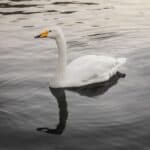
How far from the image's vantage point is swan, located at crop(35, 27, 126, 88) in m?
11.5

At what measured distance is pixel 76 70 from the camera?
11547 millimetres

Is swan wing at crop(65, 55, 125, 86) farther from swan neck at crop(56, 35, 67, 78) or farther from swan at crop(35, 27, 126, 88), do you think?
swan neck at crop(56, 35, 67, 78)

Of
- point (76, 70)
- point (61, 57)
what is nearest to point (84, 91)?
point (76, 70)

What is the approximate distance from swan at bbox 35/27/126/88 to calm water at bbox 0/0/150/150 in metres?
0.20

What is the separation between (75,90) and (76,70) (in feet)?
1.70

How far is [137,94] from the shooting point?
10672mm

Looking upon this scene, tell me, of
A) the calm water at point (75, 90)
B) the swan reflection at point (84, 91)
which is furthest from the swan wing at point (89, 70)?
the calm water at point (75, 90)

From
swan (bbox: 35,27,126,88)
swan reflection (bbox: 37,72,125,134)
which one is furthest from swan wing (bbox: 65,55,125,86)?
swan reflection (bbox: 37,72,125,134)

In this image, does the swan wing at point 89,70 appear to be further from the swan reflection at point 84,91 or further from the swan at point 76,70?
the swan reflection at point 84,91

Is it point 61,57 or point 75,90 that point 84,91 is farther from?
point 61,57

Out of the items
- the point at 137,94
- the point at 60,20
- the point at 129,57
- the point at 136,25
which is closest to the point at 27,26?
the point at 60,20

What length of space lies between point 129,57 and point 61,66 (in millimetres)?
2652

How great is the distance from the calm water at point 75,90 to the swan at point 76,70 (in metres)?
0.20

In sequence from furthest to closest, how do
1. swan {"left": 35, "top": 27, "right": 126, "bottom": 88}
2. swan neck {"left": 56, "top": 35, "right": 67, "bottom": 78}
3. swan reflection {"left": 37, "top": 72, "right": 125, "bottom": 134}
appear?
1. swan neck {"left": 56, "top": 35, "right": 67, "bottom": 78}
2. swan {"left": 35, "top": 27, "right": 126, "bottom": 88}
3. swan reflection {"left": 37, "top": 72, "right": 125, "bottom": 134}
